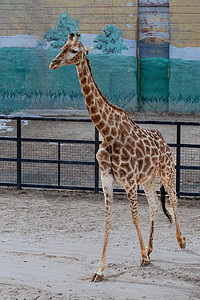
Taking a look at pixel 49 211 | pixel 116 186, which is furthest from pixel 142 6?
pixel 49 211

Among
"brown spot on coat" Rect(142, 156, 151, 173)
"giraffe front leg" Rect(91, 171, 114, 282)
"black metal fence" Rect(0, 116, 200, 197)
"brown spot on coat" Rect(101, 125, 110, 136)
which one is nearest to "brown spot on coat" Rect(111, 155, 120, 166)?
"giraffe front leg" Rect(91, 171, 114, 282)

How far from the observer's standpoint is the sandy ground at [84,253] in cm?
480

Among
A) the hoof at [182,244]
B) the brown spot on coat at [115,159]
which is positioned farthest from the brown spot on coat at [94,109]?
the hoof at [182,244]

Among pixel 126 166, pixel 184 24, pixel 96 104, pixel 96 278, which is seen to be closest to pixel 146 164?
pixel 126 166

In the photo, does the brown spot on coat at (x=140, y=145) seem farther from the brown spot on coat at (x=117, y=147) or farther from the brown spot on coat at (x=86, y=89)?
the brown spot on coat at (x=86, y=89)

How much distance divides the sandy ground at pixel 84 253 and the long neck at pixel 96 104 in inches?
53.7

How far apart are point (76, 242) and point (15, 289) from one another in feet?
4.75

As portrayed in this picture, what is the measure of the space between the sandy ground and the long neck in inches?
53.7

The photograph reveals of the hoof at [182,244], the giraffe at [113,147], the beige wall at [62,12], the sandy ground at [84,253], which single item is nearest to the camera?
the sandy ground at [84,253]

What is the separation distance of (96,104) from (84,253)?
1702mm

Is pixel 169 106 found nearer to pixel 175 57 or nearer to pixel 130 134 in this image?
pixel 175 57

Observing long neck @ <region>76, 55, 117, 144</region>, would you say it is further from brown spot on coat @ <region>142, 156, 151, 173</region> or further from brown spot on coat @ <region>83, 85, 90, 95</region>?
brown spot on coat @ <region>142, 156, 151, 173</region>

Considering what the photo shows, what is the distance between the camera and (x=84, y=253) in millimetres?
5773

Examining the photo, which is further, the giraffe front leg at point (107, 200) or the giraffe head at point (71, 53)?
the giraffe front leg at point (107, 200)
